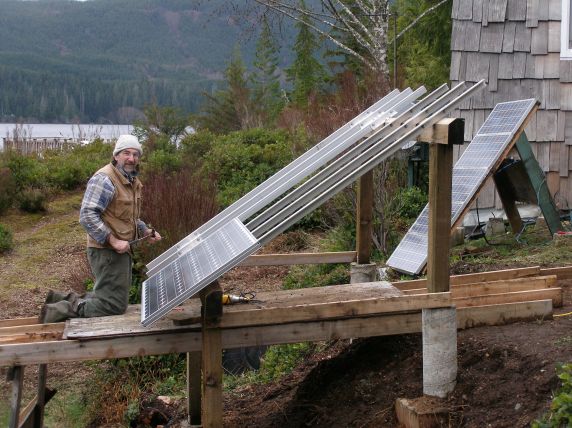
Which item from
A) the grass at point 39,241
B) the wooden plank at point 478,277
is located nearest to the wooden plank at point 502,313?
the wooden plank at point 478,277

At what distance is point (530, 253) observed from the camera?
9359 mm

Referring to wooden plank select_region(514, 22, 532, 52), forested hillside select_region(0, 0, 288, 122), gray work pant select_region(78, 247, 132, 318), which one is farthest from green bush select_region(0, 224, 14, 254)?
forested hillside select_region(0, 0, 288, 122)

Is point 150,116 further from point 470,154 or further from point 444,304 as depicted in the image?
point 444,304

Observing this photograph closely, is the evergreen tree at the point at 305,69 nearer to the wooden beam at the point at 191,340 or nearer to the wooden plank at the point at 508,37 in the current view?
the wooden plank at the point at 508,37

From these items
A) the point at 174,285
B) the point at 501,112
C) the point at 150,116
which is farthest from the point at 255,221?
the point at 150,116

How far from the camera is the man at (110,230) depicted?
20.4 ft

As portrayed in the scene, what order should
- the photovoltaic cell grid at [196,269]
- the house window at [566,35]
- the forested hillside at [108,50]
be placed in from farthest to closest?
1. the forested hillside at [108,50]
2. the house window at [566,35]
3. the photovoltaic cell grid at [196,269]

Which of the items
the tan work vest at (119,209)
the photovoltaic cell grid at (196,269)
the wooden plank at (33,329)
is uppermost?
the tan work vest at (119,209)

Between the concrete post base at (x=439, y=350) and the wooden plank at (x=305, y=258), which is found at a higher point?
the wooden plank at (x=305, y=258)

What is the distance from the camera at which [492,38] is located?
38.3 ft

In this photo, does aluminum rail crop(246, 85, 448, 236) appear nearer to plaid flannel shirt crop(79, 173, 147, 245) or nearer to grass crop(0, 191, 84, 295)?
plaid flannel shirt crop(79, 173, 147, 245)

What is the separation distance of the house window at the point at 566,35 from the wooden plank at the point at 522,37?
0.43m

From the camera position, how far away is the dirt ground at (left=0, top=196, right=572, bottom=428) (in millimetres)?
5027

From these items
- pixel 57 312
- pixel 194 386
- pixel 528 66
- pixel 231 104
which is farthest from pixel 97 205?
pixel 231 104
